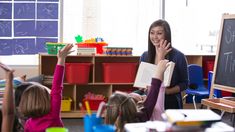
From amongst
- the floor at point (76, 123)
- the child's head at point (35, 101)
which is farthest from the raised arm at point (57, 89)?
the floor at point (76, 123)

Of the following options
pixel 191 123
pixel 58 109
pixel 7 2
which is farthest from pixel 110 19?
pixel 191 123

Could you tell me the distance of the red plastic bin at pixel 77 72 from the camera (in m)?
5.04

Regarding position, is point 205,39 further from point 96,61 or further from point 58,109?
point 58,109

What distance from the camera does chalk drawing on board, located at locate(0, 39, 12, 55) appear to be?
5.52 meters

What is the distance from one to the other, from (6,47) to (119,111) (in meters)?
4.25

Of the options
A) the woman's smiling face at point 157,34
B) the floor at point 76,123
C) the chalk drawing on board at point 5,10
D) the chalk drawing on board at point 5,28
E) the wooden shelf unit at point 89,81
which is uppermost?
the chalk drawing on board at point 5,10

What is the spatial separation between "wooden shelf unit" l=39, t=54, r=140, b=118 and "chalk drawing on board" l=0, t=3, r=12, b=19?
0.95m

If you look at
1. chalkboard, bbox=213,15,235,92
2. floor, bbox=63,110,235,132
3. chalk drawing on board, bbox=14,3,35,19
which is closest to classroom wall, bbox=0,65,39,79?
chalk drawing on board, bbox=14,3,35,19

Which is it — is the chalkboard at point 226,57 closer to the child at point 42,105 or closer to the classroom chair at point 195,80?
the classroom chair at point 195,80

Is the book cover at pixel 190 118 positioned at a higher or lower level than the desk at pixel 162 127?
higher

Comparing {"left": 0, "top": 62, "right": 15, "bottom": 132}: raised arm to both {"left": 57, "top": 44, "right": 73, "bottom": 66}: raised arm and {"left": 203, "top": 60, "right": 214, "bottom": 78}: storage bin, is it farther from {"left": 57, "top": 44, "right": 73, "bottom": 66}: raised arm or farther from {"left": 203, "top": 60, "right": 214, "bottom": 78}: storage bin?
{"left": 203, "top": 60, "right": 214, "bottom": 78}: storage bin

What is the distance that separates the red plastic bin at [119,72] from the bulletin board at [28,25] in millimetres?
1039

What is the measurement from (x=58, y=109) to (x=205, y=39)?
14.8ft

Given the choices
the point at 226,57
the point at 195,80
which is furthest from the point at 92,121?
the point at 195,80
